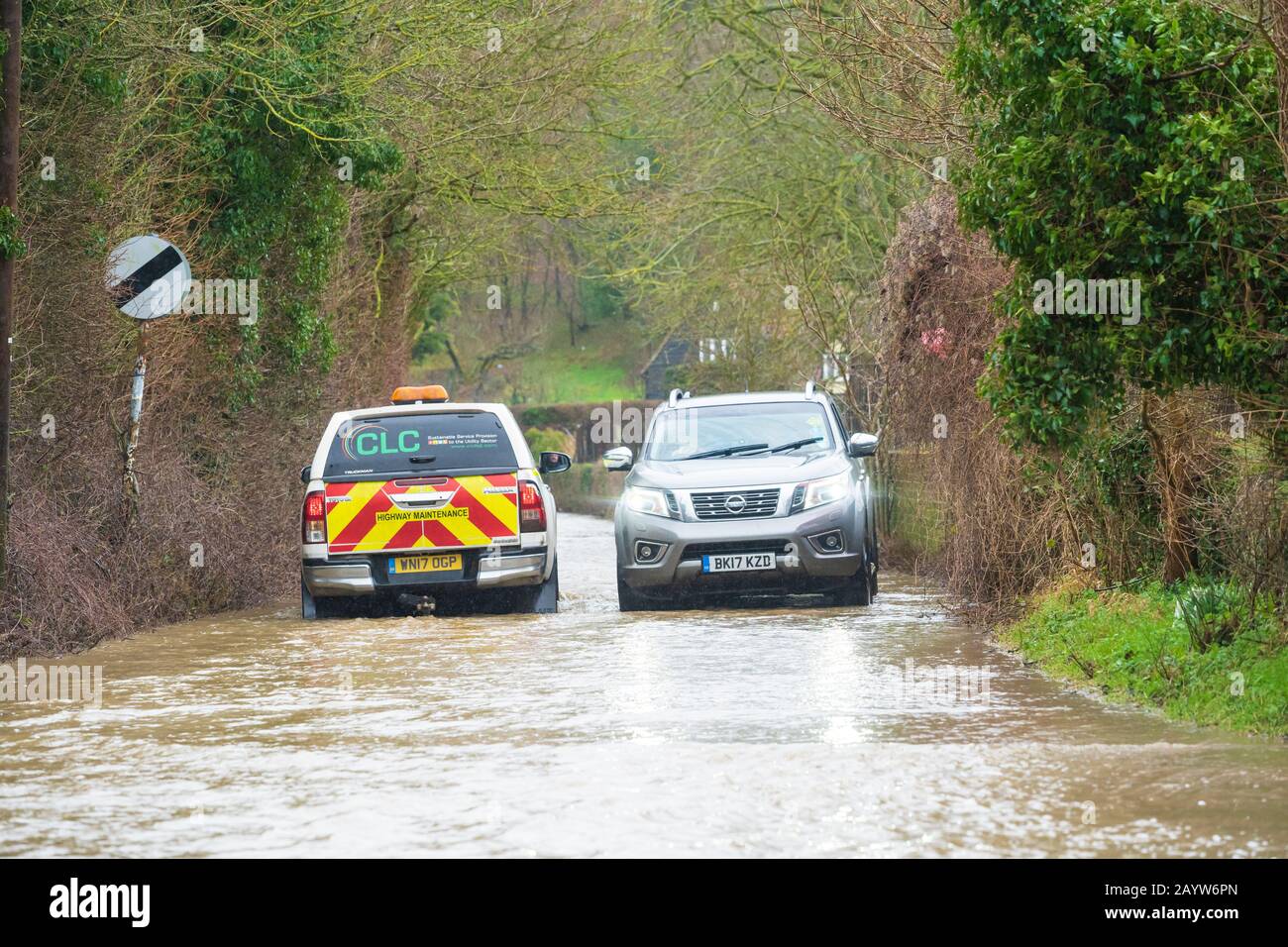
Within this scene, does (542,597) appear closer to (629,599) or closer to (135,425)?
(629,599)

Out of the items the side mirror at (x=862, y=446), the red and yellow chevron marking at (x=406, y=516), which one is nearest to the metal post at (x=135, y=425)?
the red and yellow chevron marking at (x=406, y=516)

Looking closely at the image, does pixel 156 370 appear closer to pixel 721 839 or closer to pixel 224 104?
pixel 224 104

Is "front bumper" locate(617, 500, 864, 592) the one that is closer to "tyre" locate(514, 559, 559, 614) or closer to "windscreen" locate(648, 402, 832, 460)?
"tyre" locate(514, 559, 559, 614)

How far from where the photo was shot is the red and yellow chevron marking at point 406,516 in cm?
1609

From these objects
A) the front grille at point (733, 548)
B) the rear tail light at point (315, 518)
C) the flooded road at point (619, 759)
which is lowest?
the flooded road at point (619, 759)

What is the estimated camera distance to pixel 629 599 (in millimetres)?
16969

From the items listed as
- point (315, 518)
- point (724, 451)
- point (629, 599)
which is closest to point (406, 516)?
point (315, 518)

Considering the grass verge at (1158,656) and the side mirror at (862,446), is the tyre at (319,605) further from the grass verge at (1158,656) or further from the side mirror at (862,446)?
the grass verge at (1158,656)

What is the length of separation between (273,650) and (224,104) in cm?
675

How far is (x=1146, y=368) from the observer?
11.0 meters

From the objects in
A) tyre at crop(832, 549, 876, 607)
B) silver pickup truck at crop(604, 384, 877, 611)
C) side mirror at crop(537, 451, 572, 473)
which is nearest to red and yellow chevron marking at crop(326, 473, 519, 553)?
silver pickup truck at crop(604, 384, 877, 611)

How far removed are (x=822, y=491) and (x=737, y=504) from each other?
0.72 m

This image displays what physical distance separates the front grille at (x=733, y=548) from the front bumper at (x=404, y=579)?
132 cm

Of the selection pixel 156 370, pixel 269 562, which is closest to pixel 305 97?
pixel 156 370
